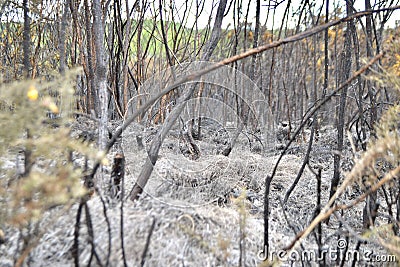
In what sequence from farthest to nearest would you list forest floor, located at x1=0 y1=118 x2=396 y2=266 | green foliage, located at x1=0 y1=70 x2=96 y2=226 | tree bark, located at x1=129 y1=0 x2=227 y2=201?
tree bark, located at x1=129 y1=0 x2=227 y2=201 → forest floor, located at x1=0 y1=118 x2=396 y2=266 → green foliage, located at x1=0 y1=70 x2=96 y2=226

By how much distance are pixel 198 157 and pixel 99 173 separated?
1.31 m

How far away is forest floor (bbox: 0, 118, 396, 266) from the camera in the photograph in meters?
0.91

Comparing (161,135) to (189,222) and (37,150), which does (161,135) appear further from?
(37,150)

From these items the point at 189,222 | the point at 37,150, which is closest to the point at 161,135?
the point at 189,222

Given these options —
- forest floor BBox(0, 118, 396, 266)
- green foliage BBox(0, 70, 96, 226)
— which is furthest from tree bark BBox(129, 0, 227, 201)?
green foliage BBox(0, 70, 96, 226)

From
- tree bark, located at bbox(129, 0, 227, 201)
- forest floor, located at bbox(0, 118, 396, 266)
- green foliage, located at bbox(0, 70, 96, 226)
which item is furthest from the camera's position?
tree bark, located at bbox(129, 0, 227, 201)

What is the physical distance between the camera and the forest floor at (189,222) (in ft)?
3.00

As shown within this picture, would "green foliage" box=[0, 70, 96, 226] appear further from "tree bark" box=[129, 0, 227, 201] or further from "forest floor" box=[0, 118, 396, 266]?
"tree bark" box=[129, 0, 227, 201]

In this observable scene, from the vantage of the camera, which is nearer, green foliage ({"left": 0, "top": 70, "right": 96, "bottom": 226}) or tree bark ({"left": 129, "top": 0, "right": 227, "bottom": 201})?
green foliage ({"left": 0, "top": 70, "right": 96, "bottom": 226})

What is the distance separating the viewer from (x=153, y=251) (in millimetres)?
962

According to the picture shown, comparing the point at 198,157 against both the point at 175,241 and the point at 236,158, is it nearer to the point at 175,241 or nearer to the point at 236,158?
the point at 236,158

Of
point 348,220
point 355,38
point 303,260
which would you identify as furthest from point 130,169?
point 355,38

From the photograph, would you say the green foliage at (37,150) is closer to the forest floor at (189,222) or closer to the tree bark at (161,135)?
the forest floor at (189,222)

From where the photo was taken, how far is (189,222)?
3.67 ft
